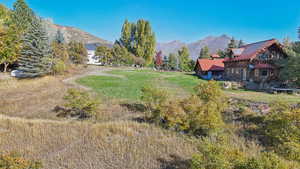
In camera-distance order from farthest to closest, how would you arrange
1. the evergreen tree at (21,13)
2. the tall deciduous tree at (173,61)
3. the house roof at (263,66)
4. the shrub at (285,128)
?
the tall deciduous tree at (173,61), the evergreen tree at (21,13), the house roof at (263,66), the shrub at (285,128)

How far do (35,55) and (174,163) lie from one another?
25286mm

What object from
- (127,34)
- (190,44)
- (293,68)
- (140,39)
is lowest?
(293,68)

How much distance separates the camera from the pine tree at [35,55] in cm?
2172

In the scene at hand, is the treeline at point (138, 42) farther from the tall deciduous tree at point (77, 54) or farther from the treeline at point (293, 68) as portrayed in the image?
the treeline at point (293, 68)

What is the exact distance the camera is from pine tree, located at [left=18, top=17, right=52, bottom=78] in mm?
21719

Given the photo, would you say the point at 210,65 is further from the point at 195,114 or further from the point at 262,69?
the point at 195,114

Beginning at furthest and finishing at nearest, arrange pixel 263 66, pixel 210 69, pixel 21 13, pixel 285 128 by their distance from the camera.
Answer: pixel 21 13
pixel 210 69
pixel 263 66
pixel 285 128

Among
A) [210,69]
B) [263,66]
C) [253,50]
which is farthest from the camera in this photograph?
Result: [210,69]

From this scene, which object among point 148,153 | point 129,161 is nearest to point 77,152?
point 129,161

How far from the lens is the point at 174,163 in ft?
15.8

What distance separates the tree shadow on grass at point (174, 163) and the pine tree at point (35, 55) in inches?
933

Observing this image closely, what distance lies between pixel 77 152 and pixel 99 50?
45.1m

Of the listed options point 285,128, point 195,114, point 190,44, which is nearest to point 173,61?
point 195,114

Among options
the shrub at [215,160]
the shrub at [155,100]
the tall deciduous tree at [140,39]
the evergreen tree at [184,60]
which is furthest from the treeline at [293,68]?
the tall deciduous tree at [140,39]
